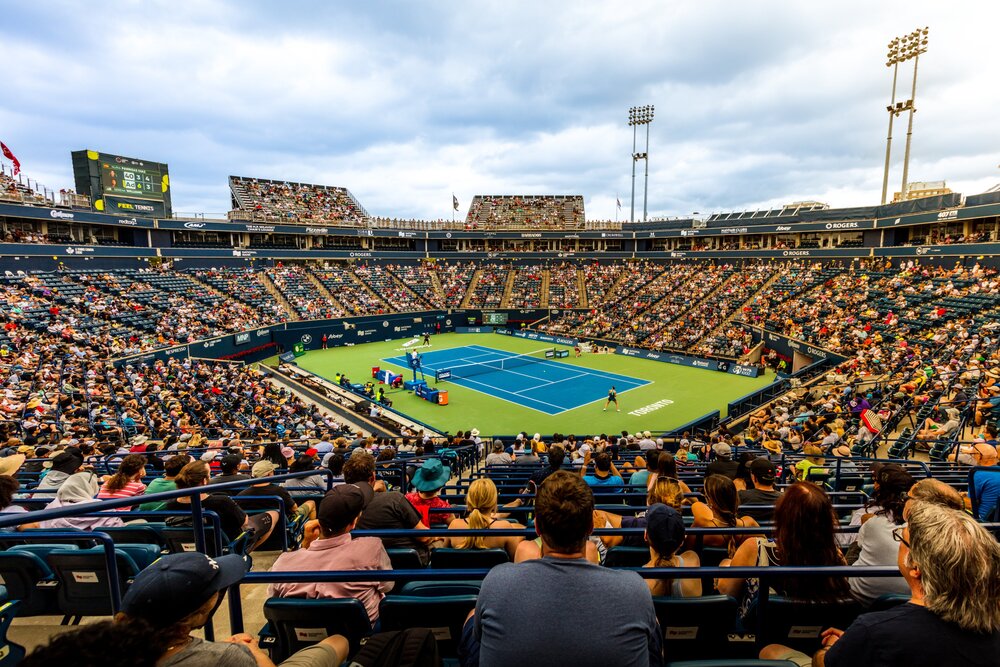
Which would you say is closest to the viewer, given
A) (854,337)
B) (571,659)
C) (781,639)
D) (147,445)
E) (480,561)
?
(571,659)

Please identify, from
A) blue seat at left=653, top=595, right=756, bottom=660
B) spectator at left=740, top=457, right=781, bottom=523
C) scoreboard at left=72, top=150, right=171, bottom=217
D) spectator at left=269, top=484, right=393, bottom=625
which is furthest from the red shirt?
scoreboard at left=72, top=150, right=171, bottom=217

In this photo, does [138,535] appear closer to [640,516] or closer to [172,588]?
[172,588]

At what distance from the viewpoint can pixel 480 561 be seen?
421 centimetres

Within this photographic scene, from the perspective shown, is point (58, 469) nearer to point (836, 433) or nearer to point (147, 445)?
point (147, 445)

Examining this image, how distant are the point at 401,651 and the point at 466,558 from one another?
1.53 m

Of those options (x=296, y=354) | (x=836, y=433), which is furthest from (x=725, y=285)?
(x=296, y=354)

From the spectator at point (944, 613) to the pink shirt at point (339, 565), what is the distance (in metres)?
3.03

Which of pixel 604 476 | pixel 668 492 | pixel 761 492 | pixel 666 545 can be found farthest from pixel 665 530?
pixel 604 476

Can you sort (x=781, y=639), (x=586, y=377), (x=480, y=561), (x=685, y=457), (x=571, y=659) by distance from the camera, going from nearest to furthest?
(x=571, y=659)
(x=781, y=639)
(x=480, y=561)
(x=685, y=457)
(x=586, y=377)

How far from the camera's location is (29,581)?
4375mm

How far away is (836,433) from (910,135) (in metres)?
44.2

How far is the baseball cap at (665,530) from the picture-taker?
361 centimetres

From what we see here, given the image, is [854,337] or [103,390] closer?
[103,390]

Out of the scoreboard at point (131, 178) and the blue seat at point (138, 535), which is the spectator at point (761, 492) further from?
the scoreboard at point (131, 178)
